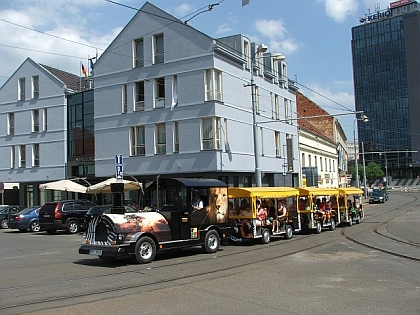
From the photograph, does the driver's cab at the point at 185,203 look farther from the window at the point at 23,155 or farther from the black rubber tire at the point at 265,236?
the window at the point at 23,155

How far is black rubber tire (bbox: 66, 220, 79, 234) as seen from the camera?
2521 cm

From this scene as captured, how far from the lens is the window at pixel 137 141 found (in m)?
34.4

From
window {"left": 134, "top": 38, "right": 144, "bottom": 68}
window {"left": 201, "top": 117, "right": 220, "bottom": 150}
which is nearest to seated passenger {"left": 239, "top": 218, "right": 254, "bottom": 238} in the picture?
window {"left": 201, "top": 117, "right": 220, "bottom": 150}

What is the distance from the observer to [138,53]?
3516 centimetres

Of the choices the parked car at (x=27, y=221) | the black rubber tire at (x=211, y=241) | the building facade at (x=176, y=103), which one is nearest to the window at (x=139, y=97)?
the building facade at (x=176, y=103)

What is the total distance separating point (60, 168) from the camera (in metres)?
39.4

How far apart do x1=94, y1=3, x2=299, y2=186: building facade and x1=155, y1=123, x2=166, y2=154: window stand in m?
0.07

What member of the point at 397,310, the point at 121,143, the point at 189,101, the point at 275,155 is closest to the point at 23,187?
the point at 121,143

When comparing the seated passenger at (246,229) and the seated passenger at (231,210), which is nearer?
the seated passenger at (246,229)

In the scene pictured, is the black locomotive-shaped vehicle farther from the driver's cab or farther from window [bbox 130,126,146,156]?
window [bbox 130,126,146,156]

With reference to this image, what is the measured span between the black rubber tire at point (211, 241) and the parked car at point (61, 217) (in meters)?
12.1

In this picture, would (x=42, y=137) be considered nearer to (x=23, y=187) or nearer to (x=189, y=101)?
(x=23, y=187)

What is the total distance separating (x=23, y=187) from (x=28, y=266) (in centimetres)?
3071

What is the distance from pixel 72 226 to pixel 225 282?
17.1m
